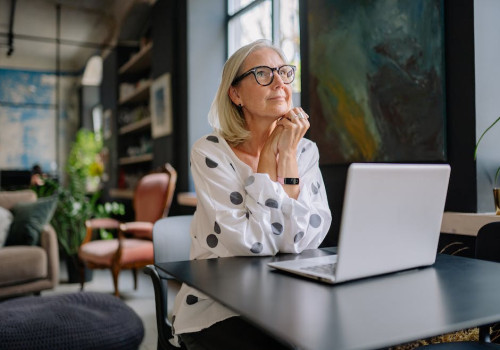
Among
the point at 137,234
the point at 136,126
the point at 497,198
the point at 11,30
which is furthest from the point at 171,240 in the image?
the point at 11,30

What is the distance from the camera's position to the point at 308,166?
5.01ft

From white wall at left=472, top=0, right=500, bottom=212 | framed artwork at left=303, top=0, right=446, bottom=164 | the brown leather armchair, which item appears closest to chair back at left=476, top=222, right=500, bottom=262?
white wall at left=472, top=0, right=500, bottom=212

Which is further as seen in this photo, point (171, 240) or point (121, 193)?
point (121, 193)

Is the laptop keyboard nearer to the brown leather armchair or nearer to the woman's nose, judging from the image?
the woman's nose

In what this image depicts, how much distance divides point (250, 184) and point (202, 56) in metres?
3.37

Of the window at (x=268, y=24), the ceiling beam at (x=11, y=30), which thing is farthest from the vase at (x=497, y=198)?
the ceiling beam at (x=11, y=30)

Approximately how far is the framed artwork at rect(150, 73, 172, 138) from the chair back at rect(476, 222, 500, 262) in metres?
3.71

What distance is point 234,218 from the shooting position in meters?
1.24

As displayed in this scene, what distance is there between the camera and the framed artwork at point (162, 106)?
465 cm

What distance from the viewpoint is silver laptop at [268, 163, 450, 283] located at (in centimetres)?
82

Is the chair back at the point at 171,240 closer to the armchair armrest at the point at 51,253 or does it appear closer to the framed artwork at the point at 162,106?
the armchair armrest at the point at 51,253

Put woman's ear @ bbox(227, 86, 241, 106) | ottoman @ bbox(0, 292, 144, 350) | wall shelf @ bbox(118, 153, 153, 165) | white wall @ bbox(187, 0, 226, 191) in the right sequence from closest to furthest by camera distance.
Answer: woman's ear @ bbox(227, 86, 241, 106) < ottoman @ bbox(0, 292, 144, 350) < white wall @ bbox(187, 0, 226, 191) < wall shelf @ bbox(118, 153, 153, 165)

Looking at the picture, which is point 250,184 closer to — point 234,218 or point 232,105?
point 234,218

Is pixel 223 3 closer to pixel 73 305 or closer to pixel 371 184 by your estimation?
pixel 73 305
